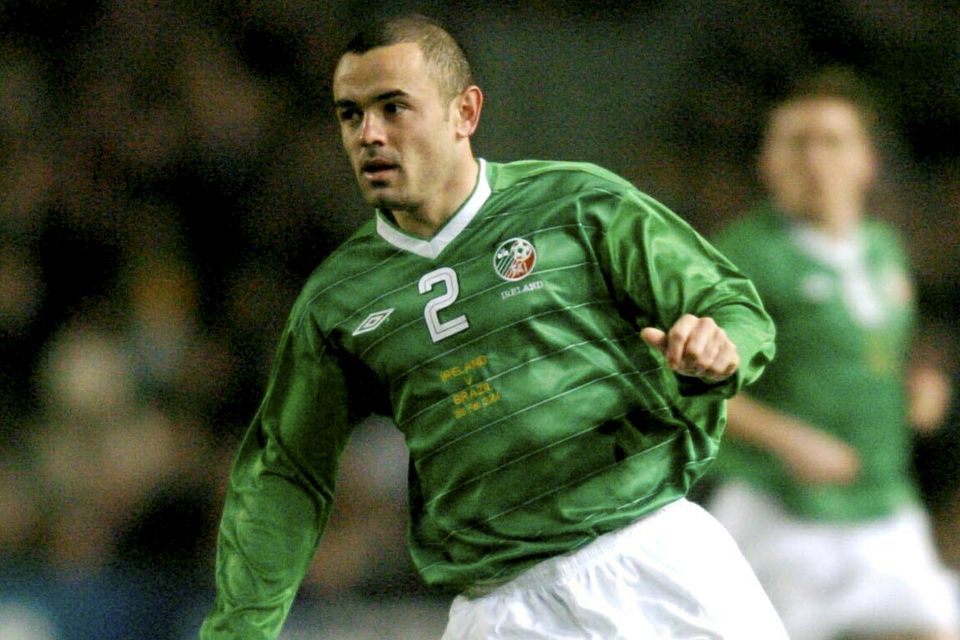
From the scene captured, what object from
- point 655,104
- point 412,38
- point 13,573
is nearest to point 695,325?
point 412,38

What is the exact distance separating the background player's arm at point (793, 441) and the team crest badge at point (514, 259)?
291 centimetres

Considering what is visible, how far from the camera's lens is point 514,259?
3.11 metres

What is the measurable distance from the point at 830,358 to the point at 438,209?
10.5ft

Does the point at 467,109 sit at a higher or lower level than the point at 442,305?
higher

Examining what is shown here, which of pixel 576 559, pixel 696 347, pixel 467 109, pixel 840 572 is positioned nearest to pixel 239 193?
pixel 840 572

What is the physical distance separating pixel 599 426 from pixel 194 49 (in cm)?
491

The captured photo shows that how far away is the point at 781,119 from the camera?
693cm

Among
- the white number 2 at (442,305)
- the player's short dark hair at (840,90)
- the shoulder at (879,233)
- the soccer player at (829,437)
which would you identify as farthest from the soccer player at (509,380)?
the player's short dark hair at (840,90)

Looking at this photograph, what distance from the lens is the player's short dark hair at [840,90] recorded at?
6.77 metres

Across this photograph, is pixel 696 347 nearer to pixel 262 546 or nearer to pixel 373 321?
pixel 373 321

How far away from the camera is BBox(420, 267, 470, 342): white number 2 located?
122 inches

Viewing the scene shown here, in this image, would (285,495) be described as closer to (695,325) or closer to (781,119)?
(695,325)

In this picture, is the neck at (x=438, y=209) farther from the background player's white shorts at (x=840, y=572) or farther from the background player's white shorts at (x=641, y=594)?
the background player's white shorts at (x=840, y=572)

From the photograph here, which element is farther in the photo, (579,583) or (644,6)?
(644,6)
